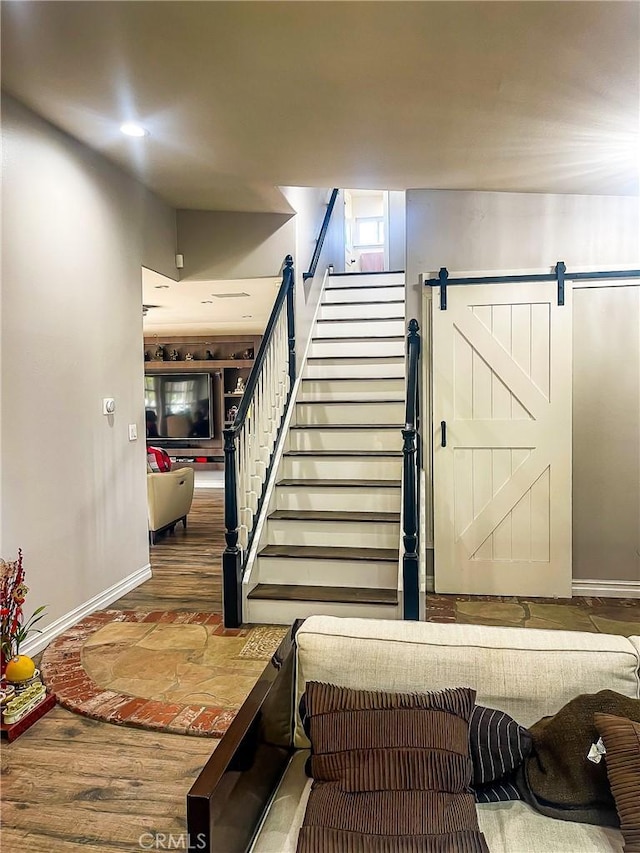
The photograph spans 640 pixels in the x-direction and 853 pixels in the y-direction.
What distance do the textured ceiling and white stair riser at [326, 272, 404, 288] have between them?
8.63 ft

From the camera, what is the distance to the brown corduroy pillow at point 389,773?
129cm

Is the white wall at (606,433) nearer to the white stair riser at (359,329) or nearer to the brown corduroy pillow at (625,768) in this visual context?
the white stair riser at (359,329)

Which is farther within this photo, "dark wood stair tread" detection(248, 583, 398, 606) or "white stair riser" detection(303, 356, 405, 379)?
"white stair riser" detection(303, 356, 405, 379)

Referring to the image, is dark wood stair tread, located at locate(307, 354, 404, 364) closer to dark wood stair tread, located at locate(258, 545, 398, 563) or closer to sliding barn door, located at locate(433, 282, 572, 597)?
sliding barn door, located at locate(433, 282, 572, 597)

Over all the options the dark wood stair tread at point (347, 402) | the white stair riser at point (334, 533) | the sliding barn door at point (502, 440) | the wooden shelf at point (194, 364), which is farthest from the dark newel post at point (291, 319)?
the wooden shelf at point (194, 364)

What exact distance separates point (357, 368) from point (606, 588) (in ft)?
8.80

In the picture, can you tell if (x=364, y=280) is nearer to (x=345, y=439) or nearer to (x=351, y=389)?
(x=351, y=389)

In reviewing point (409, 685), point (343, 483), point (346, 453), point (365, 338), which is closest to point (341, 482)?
point (343, 483)

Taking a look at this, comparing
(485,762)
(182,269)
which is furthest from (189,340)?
(485,762)

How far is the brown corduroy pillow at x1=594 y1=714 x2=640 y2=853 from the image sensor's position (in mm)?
1265

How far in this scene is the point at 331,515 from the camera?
4.18 meters

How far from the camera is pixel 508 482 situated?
4.20 m

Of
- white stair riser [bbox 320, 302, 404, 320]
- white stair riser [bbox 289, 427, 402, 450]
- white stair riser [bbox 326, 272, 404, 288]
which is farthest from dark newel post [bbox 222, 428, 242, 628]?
white stair riser [bbox 326, 272, 404, 288]

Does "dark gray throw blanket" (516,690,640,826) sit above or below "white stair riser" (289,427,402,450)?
below
